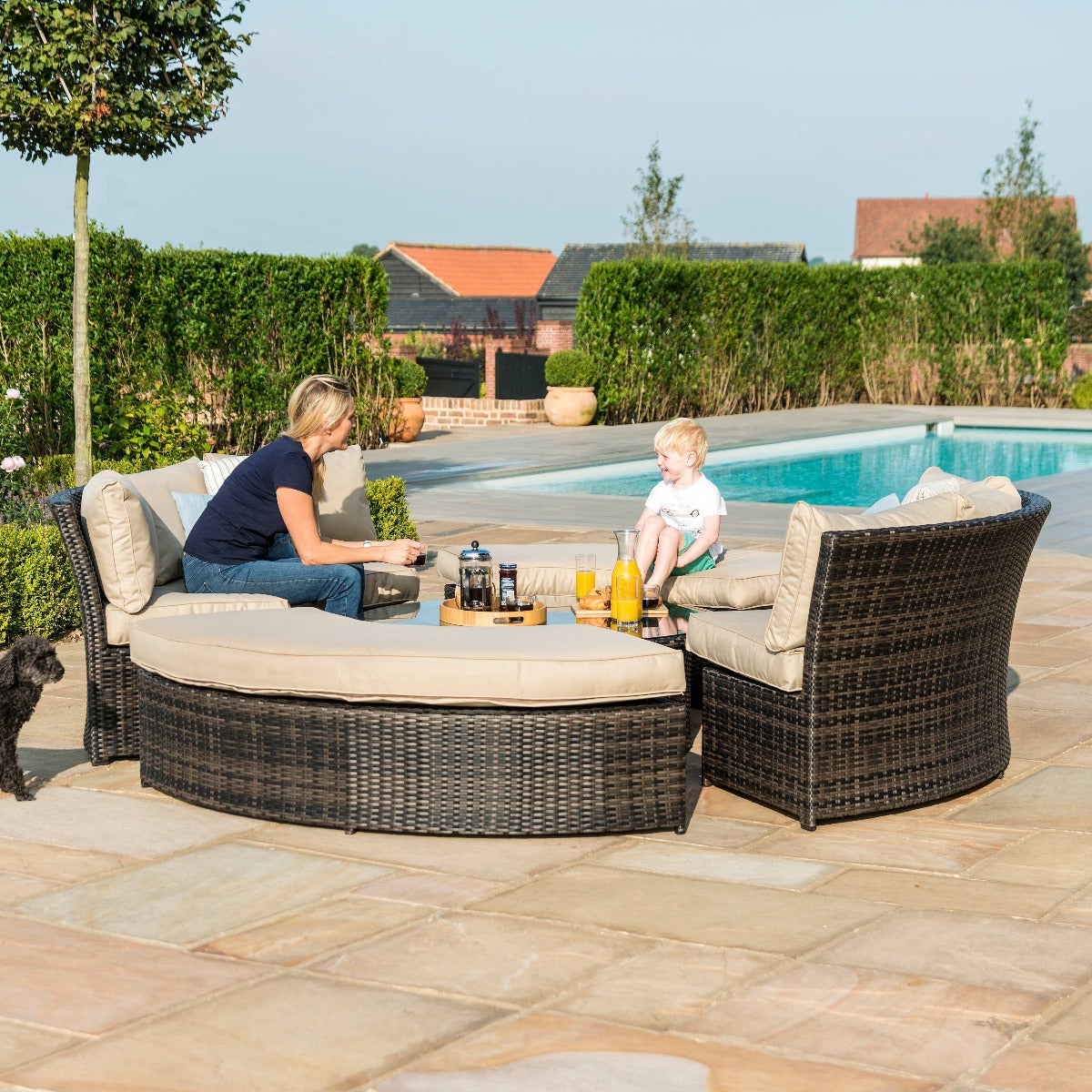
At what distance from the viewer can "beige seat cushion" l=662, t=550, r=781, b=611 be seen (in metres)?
6.08

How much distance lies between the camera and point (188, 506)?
19.7ft

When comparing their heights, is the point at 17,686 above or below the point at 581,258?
below

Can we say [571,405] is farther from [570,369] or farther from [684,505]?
[684,505]

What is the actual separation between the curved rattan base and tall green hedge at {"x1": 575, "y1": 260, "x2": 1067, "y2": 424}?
1816 centimetres

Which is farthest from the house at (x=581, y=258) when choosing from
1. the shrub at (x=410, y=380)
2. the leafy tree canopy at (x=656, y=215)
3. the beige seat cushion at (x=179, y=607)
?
the beige seat cushion at (x=179, y=607)

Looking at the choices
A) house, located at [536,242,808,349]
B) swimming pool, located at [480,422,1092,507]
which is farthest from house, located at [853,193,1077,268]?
swimming pool, located at [480,422,1092,507]

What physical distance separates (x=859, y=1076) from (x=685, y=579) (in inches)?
136

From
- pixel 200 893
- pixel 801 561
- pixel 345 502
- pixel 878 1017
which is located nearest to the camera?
pixel 878 1017

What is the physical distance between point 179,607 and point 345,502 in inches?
57.6

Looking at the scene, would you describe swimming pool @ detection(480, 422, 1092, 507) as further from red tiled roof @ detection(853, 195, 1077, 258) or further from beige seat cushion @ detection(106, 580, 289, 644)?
red tiled roof @ detection(853, 195, 1077, 258)

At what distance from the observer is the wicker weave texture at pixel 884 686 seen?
4.48 m

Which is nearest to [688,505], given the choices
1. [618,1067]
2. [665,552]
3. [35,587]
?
[665,552]

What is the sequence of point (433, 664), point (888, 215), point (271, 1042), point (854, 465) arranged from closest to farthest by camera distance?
point (271, 1042)
point (433, 664)
point (854, 465)
point (888, 215)

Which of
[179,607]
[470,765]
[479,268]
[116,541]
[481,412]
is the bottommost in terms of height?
[470,765]
